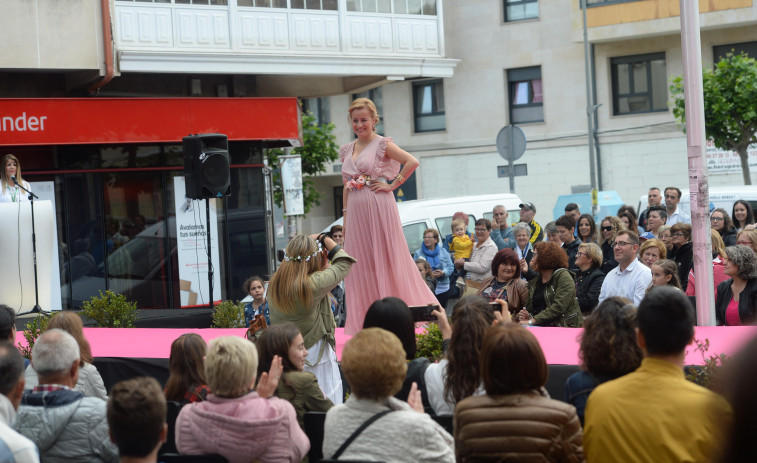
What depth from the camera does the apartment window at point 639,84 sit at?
1221 inches

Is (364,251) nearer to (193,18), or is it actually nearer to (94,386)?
(94,386)

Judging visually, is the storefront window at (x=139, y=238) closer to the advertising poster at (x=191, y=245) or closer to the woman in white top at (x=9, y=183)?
the advertising poster at (x=191, y=245)

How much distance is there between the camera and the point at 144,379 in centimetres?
395

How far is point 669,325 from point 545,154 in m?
29.9

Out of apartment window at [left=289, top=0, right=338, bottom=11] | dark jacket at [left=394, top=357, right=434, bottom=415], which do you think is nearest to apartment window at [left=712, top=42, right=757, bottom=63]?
apartment window at [left=289, top=0, right=338, bottom=11]

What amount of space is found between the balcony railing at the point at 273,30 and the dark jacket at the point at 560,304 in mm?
10569

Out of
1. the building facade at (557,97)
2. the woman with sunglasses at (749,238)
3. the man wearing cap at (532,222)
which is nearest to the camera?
the woman with sunglasses at (749,238)

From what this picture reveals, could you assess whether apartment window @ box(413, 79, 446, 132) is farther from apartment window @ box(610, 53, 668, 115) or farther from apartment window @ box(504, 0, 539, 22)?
apartment window @ box(610, 53, 668, 115)

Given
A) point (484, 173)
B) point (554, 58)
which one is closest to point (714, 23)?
point (554, 58)

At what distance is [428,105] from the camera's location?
3581 cm

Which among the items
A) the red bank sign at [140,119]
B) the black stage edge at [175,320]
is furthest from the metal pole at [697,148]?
the red bank sign at [140,119]

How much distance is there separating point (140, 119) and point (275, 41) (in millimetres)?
3084

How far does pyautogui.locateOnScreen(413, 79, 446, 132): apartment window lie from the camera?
35531 millimetres

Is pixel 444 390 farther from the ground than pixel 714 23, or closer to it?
closer to it
